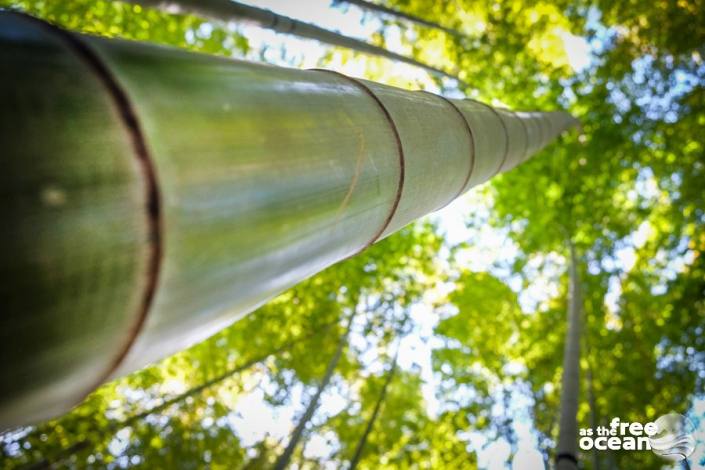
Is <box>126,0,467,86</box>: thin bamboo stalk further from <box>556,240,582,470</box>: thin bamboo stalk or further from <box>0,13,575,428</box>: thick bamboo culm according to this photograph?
<box>556,240,582,470</box>: thin bamboo stalk

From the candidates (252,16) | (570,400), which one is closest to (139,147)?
(252,16)

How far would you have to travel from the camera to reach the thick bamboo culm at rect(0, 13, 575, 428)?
0.37 meters

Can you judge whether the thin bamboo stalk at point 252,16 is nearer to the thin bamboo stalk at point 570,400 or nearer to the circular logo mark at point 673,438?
the thin bamboo stalk at point 570,400

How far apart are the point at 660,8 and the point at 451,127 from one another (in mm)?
6786

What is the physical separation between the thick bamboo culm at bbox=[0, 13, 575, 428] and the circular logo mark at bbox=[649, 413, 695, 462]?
21.2ft

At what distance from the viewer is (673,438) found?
17.5ft

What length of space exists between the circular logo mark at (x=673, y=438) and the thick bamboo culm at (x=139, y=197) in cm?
645

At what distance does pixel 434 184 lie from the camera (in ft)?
3.84

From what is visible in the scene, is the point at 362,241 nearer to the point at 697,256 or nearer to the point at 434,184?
the point at 434,184

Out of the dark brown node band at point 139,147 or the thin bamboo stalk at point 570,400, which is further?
the thin bamboo stalk at point 570,400

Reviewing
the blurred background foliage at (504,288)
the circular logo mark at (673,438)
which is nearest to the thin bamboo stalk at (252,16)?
the blurred background foliage at (504,288)

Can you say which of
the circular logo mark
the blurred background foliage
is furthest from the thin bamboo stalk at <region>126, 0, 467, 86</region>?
the circular logo mark

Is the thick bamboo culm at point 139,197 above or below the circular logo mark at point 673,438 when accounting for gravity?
below

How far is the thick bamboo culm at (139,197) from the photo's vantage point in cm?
37
